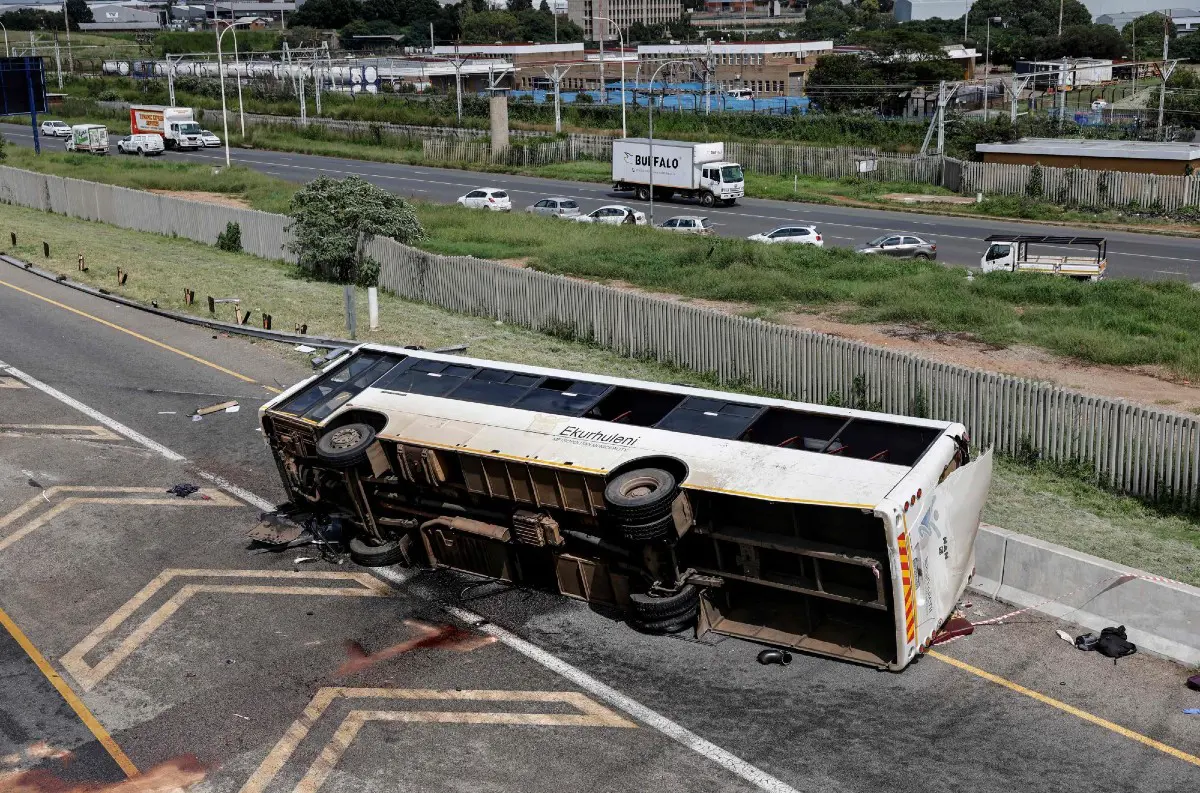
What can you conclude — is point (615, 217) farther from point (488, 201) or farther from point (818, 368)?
point (818, 368)

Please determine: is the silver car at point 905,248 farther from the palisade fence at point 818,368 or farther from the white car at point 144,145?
the white car at point 144,145

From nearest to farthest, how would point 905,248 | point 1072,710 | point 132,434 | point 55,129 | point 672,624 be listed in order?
point 1072,710, point 672,624, point 132,434, point 905,248, point 55,129

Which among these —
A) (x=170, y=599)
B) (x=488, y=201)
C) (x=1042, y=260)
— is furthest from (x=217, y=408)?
(x=488, y=201)

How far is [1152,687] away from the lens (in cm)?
1236

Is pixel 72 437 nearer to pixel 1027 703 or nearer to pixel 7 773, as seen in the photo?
pixel 7 773

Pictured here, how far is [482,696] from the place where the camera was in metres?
12.6

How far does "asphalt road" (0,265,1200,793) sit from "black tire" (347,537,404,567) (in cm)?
23

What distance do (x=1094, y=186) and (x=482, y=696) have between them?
168ft

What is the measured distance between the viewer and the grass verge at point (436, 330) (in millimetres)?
16516

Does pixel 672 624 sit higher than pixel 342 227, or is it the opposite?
pixel 342 227

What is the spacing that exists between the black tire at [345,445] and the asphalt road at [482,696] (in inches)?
61.5

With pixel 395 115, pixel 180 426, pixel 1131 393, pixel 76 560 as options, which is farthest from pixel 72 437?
pixel 395 115

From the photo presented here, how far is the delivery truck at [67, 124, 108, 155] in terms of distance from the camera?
8206 centimetres

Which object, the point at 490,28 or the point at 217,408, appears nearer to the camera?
the point at 217,408
